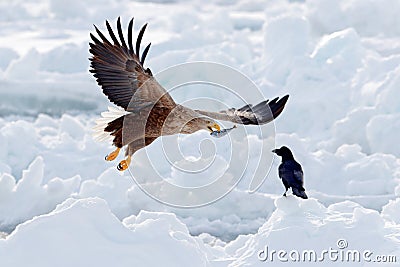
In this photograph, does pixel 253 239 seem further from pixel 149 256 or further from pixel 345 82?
pixel 345 82

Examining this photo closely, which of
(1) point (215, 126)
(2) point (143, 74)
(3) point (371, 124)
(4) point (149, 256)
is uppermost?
(3) point (371, 124)

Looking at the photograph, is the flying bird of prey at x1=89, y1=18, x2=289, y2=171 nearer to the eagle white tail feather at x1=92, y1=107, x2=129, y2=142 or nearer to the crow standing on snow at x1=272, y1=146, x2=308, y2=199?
the eagle white tail feather at x1=92, y1=107, x2=129, y2=142

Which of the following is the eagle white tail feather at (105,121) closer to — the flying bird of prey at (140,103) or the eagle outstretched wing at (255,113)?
the flying bird of prey at (140,103)

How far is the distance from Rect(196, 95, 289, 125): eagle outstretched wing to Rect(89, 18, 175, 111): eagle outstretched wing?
500mm

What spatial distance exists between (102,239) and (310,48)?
1900 centimetres

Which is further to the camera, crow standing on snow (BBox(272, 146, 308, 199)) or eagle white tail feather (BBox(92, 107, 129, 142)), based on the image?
eagle white tail feather (BBox(92, 107, 129, 142))

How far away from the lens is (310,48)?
2316cm

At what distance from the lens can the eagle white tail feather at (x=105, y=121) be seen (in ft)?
22.6

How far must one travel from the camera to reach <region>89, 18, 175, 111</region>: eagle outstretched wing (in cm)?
637

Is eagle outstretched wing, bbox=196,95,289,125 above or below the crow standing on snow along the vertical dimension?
above

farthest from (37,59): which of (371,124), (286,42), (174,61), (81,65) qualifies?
(371,124)

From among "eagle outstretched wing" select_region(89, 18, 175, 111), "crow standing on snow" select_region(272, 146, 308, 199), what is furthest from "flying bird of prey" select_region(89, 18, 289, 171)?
"crow standing on snow" select_region(272, 146, 308, 199)

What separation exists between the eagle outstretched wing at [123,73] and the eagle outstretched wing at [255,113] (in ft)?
1.64

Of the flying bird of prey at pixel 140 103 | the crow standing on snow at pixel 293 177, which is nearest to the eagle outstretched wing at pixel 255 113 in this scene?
the flying bird of prey at pixel 140 103
